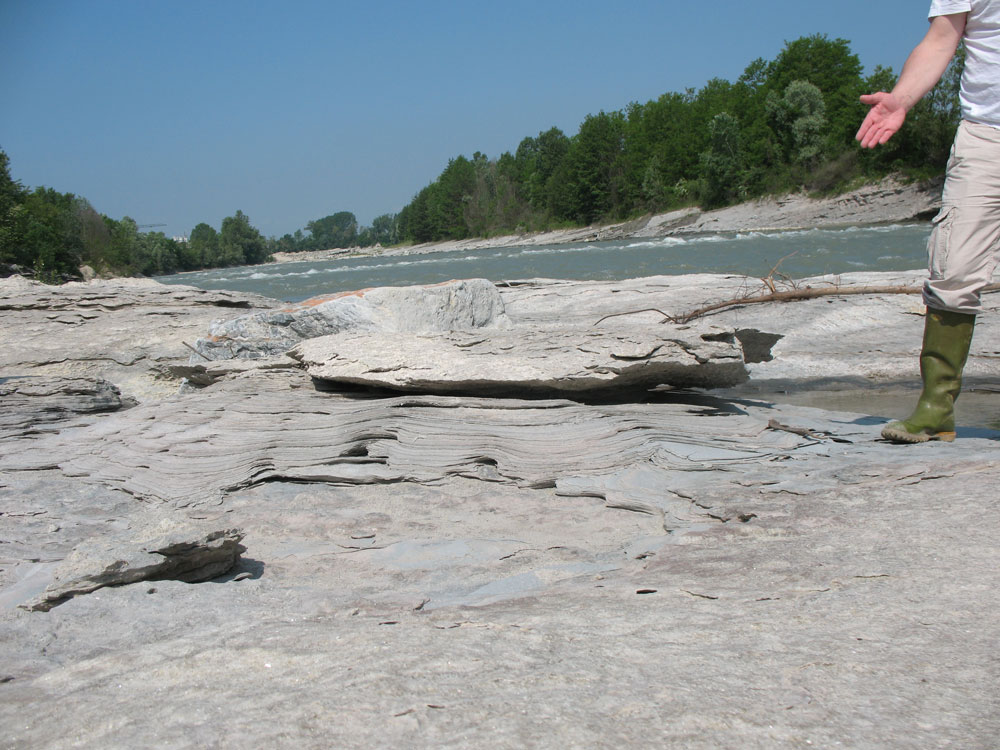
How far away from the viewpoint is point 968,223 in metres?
2.90

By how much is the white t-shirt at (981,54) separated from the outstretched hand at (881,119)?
0.35m

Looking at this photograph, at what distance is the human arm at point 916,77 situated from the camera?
2805 millimetres

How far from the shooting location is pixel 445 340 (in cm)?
467

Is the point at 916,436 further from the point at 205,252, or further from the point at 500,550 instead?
the point at 205,252

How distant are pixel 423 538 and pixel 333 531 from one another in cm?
38

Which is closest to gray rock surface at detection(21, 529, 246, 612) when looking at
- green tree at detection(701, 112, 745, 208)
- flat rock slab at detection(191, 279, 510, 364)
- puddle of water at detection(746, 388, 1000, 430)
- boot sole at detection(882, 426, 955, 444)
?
boot sole at detection(882, 426, 955, 444)

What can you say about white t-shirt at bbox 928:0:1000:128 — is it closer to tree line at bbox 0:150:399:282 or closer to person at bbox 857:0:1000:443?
person at bbox 857:0:1000:443

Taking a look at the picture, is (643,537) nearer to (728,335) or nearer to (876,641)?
(876,641)

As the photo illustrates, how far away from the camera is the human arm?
280cm

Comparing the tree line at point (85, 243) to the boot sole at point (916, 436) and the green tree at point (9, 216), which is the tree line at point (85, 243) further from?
the boot sole at point (916, 436)

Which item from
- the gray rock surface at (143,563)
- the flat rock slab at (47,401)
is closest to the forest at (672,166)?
the flat rock slab at (47,401)

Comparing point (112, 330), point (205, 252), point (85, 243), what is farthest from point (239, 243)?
point (112, 330)

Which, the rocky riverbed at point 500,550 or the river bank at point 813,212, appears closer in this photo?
the rocky riverbed at point 500,550

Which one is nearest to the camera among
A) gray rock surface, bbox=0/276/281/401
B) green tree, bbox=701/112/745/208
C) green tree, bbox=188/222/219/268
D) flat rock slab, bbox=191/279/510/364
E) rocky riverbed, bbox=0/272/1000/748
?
rocky riverbed, bbox=0/272/1000/748
